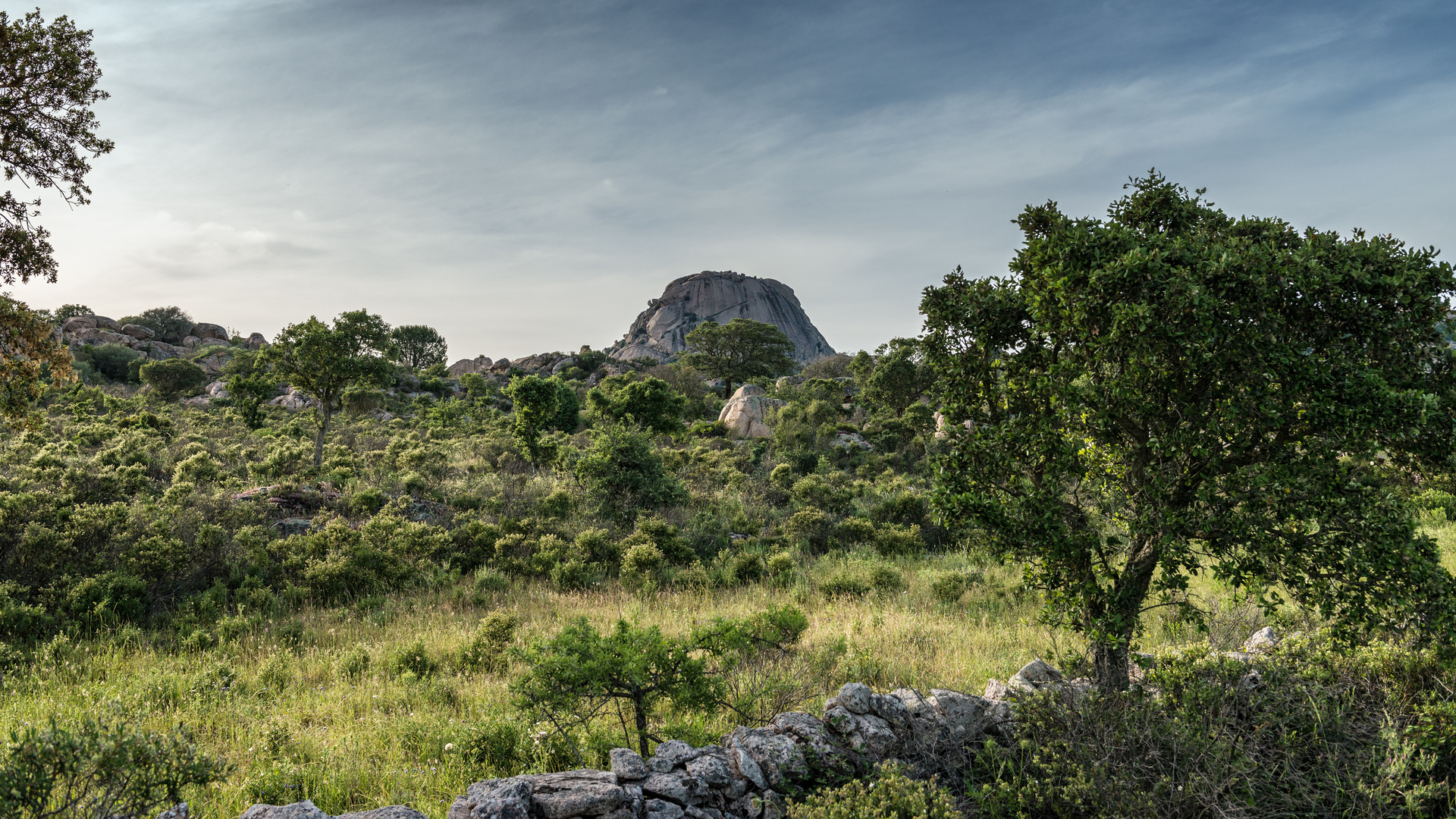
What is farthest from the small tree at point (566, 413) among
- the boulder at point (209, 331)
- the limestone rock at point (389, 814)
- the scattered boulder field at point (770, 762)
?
Result: the boulder at point (209, 331)

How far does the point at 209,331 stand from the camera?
224ft

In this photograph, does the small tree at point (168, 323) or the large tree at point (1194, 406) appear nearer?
the large tree at point (1194, 406)

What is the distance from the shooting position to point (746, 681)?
6492 millimetres

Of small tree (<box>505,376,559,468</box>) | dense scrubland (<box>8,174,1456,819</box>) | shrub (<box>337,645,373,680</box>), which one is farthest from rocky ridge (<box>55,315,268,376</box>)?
shrub (<box>337,645,373,680</box>)

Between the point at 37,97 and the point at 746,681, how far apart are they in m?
12.9

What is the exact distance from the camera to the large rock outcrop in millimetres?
139750

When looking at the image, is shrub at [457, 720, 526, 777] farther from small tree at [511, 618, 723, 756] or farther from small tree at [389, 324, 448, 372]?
small tree at [389, 324, 448, 372]

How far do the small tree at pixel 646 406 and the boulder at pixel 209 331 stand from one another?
5997cm

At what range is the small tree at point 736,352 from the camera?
177 feet

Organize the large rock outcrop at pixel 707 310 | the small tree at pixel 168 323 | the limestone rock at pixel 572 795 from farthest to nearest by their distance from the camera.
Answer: the large rock outcrop at pixel 707 310 < the small tree at pixel 168 323 < the limestone rock at pixel 572 795

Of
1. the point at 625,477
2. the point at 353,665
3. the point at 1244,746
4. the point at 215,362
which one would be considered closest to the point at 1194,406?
the point at 1244,746

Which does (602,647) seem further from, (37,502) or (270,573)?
(37,502)

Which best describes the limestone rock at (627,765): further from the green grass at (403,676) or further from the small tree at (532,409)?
the small tree at (532,409)

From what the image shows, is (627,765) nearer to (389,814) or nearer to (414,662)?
(389,814)
